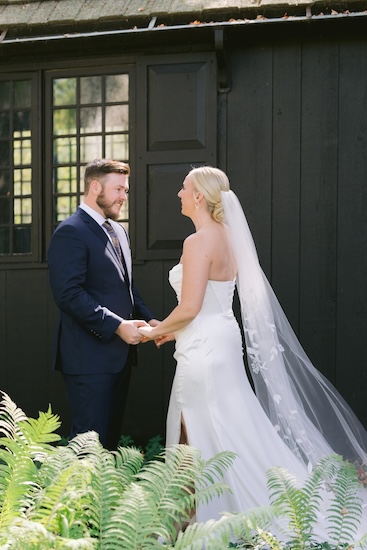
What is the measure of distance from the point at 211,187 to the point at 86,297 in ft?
3.38

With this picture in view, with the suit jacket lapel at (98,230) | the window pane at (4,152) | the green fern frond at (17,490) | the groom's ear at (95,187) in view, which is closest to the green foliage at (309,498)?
the green fern frond at (17,490)

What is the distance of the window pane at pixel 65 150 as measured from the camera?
7.12 m

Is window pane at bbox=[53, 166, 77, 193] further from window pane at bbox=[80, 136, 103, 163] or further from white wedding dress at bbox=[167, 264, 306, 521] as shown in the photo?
white wedding dress at bbox=[167, 264, 306, 521]

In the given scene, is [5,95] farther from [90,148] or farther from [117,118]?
[117,118]

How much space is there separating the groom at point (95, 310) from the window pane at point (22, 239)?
6.01 feet

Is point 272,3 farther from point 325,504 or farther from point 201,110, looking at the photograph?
point 325,504

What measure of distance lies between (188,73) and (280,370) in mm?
2801

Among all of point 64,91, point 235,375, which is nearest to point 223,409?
point 235,375

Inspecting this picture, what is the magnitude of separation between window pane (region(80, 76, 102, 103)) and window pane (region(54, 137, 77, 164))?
0.36m

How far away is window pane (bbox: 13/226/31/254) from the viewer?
714 cm

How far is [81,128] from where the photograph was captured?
7.09 m

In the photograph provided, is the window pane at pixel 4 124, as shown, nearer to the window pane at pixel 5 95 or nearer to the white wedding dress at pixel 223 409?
the window pane at pixel 5 95

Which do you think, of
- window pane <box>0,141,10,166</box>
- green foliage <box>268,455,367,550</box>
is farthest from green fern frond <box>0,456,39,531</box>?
window pane <box>0,141,10,166</box>

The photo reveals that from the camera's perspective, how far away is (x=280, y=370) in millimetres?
5176
